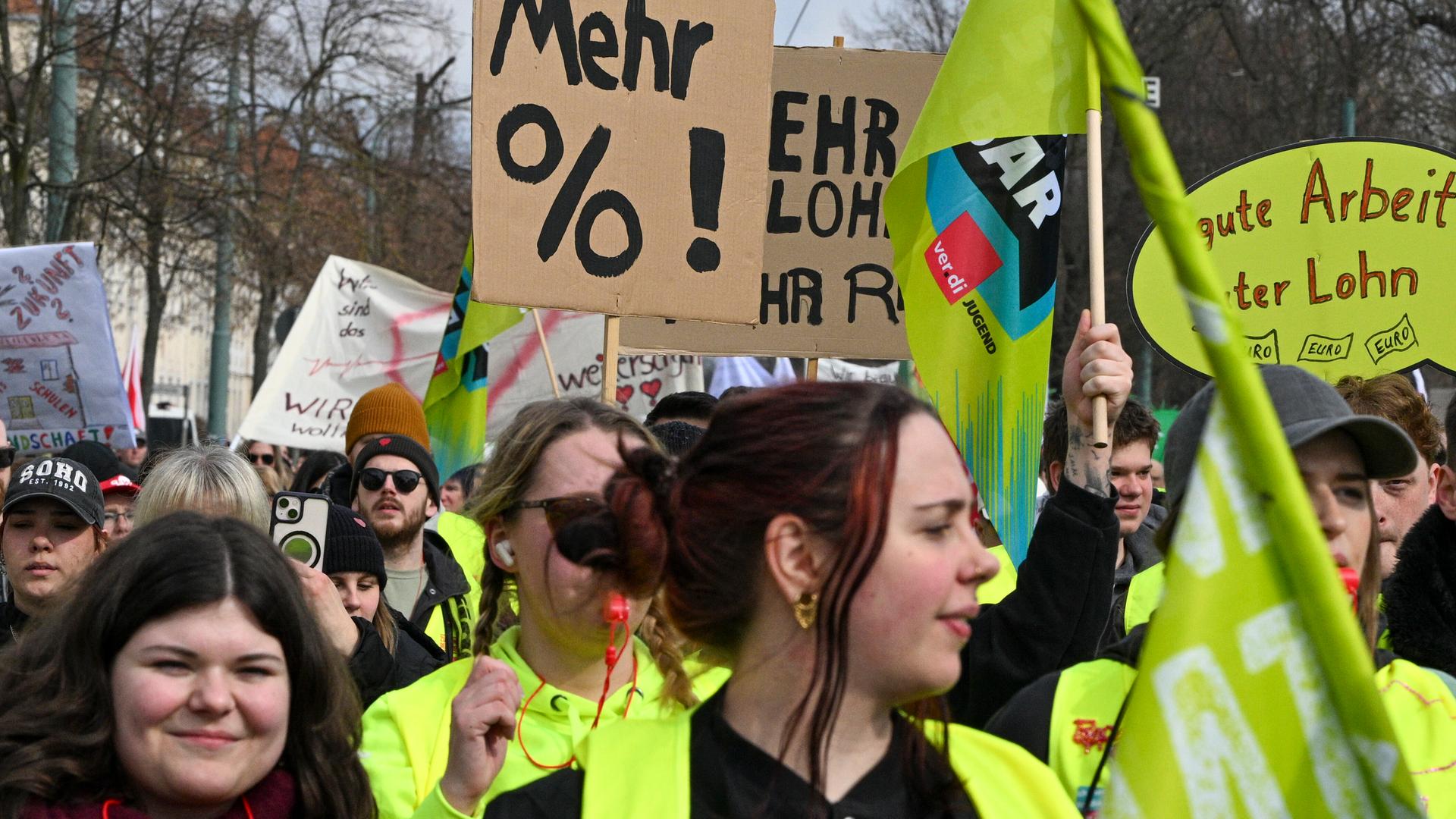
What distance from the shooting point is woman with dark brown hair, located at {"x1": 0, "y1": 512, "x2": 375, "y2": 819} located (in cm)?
246

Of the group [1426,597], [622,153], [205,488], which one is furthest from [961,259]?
[205,488]

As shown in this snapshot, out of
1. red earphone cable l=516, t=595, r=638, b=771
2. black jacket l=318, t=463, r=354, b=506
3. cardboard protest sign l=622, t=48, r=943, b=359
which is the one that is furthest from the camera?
cardboard protest sign l=622, t=48, r=943, b=359

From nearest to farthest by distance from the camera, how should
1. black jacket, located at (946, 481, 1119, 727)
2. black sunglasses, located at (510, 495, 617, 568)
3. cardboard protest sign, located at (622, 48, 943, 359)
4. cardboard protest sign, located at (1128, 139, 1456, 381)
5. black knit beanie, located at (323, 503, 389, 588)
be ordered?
black sunglasses, located at (510, 495, 617, 568) < black jacket, located at (946, 481, 1119, 727) < black knit beanie, located at (323, 503, 389, 588) < cardboard protest sign, located at (1128, 139, 1456, 381) < cardboard protest sign, located at (622, 48, 943, 359)

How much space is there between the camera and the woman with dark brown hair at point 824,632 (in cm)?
185

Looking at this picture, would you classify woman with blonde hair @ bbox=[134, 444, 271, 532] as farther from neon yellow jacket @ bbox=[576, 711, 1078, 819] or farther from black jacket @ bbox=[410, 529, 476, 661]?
neon yellow jacket @ bbox=[576, 711, 1078, 819]

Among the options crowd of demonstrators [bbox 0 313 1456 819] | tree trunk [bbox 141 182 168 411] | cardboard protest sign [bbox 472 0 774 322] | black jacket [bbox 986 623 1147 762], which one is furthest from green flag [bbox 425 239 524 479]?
tree trunk [bbox 141 182 168 411]

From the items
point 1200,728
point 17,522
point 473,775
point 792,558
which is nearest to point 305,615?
point 473,775

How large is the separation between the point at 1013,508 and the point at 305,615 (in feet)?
5.73

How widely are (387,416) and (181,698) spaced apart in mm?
3871

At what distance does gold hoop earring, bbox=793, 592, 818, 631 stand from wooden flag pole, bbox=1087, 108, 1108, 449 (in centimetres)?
99

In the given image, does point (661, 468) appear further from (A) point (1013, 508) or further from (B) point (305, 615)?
(A) point (1013, 508)

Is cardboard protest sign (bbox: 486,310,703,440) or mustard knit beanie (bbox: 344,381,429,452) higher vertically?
cardboard protest sign (bbox: 486,310,703,440)

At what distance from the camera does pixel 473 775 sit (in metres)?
2.41

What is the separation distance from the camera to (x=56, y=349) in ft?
27.7
